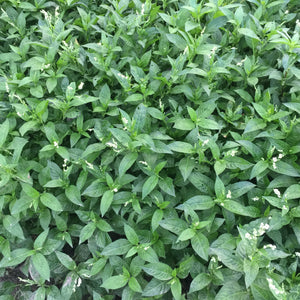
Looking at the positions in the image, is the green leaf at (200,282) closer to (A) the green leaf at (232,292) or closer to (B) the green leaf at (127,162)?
(A) the green leaf at (232,292)

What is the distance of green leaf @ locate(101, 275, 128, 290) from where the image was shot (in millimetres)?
2211

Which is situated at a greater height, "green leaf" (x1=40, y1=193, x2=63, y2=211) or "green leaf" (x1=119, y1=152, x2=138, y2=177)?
"green leaf" (x1=119, y1=152, x2=138, y2=177)

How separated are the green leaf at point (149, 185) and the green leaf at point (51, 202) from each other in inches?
25.5

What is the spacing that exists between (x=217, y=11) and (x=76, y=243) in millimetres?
2503

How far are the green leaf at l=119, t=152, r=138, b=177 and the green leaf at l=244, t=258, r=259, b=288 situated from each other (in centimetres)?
104

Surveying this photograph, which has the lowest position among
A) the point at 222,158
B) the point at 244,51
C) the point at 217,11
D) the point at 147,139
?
the point at 222,158

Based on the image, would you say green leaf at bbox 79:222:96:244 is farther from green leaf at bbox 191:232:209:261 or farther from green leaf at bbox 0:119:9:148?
green leaf at bbox 0:119:9:148

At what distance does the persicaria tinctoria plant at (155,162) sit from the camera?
7.45 ft

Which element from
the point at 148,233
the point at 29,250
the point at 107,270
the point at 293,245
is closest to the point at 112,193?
the point at 148,233

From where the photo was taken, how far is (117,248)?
233cm

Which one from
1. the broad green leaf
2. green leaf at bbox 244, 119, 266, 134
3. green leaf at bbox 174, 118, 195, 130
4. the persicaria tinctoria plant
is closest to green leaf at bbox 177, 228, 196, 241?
the persicaria tinctoria plant

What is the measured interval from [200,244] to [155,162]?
0.72 meters

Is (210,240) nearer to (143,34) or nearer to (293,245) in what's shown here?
(293,245)

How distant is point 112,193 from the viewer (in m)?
2.38
